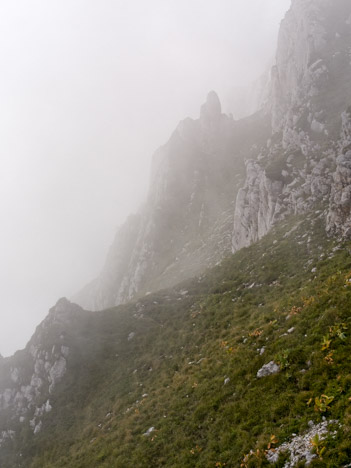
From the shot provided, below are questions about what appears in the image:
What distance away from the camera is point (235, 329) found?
82.3ft

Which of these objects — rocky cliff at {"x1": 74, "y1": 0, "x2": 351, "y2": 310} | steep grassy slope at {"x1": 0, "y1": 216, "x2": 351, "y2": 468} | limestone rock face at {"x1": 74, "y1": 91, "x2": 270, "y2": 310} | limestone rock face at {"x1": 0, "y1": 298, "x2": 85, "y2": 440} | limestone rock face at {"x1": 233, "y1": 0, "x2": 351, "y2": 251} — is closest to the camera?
steep grassy slope at {"x1": 0, "y1": 216, "x2": 351, "y2": 468}

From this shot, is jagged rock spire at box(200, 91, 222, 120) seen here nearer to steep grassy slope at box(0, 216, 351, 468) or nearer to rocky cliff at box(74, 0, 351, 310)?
rocky cliff at box(74, 0, 351, 310)

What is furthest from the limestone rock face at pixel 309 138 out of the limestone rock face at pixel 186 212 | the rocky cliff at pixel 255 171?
the limestone rock face at pixel 186 212

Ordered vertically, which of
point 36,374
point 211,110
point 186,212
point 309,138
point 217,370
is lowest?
point 217,370

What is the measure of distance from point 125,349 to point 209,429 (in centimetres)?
2208

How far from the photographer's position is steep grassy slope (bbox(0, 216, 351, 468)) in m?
14.0

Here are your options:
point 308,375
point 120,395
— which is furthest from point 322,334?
→ point 120,395

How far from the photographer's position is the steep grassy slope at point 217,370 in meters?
14.0

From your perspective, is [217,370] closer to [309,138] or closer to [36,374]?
[36,374]

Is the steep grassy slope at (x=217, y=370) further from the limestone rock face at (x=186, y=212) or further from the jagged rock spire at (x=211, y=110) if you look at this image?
the jagged rock spire at (x=211, y=110)

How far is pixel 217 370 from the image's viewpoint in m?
21.0

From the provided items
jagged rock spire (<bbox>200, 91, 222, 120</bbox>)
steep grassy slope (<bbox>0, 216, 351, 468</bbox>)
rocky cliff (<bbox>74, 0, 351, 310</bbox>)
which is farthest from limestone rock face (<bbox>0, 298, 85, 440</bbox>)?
jagged rock spire (<bbox>200, 91, 222, 120</bbox>)

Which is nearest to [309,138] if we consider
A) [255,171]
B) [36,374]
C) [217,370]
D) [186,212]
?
[255,171]

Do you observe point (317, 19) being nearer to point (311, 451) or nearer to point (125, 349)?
point (125, 349)
